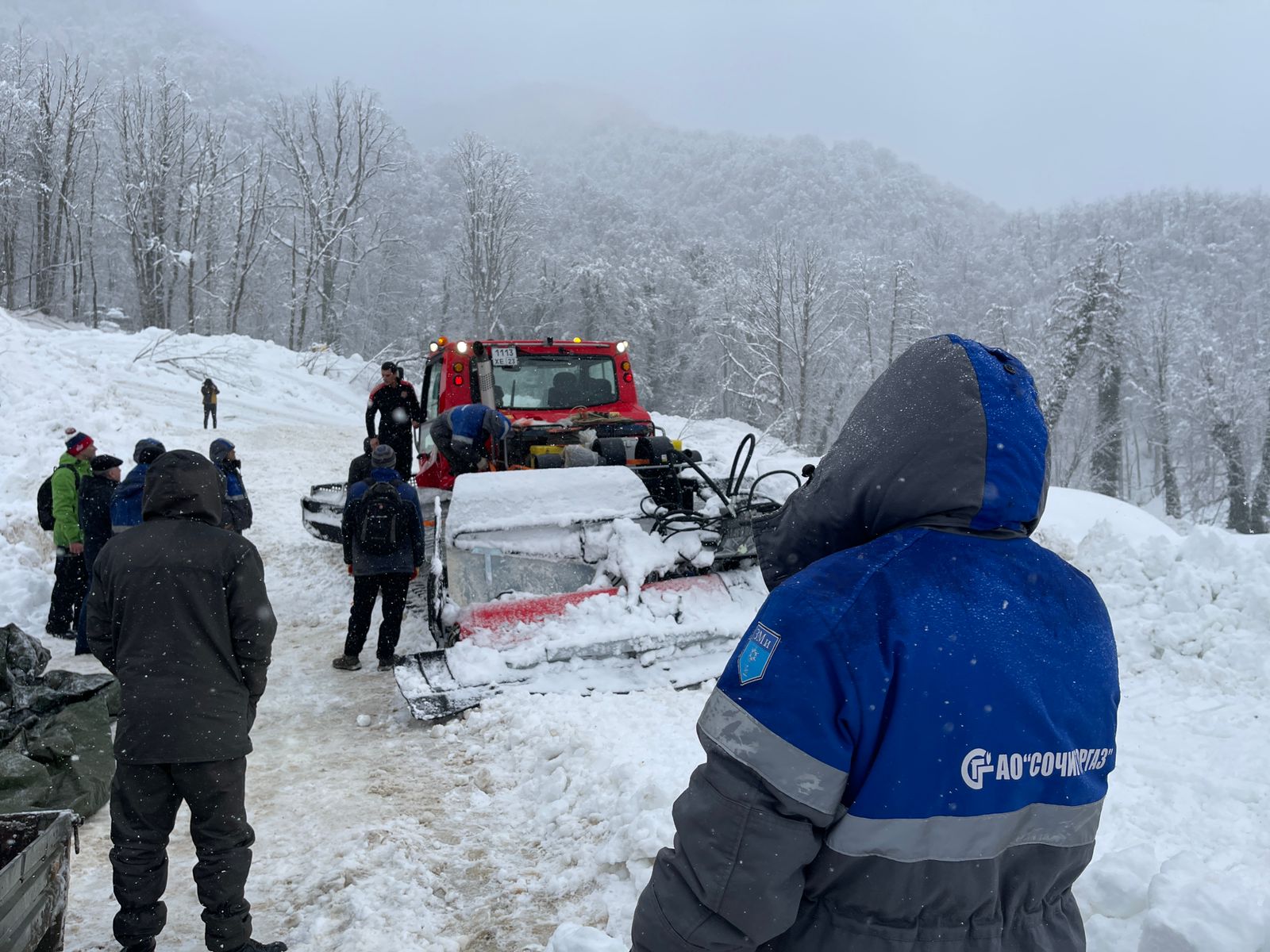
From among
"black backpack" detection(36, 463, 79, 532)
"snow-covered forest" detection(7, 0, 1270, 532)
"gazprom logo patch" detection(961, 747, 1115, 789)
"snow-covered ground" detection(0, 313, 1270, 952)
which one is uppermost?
"snow-covered forest" detection(7, 0, 1270, 532)

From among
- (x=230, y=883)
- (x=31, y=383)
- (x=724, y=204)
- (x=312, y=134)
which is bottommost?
(x=230, y=883)

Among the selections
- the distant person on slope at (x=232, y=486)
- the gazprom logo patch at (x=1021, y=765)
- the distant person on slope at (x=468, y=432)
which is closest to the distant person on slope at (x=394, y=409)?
the distant person on slope at (x=232, y=486)

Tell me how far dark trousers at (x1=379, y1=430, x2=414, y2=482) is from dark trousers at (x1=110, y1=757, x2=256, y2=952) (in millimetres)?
6109

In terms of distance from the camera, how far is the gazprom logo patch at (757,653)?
116cm

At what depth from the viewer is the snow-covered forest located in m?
32.7

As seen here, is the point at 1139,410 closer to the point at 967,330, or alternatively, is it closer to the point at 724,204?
the point at 967,330

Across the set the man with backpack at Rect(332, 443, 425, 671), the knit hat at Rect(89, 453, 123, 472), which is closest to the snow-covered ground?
the man with backpack at Rect(332, 443, 425, 671)

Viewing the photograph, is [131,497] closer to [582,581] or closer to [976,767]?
[582,581]

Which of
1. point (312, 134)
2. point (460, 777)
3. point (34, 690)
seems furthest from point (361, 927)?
point (312, 134)

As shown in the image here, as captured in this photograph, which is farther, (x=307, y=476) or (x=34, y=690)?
(x=307, y=476)

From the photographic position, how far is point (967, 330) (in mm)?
48531

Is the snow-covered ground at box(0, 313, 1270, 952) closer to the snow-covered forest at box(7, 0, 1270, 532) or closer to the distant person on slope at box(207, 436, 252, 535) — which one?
the distant person on slope at box(207, 436, 252, 535)

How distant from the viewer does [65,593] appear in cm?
659

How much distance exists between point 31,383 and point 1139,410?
46844mm
